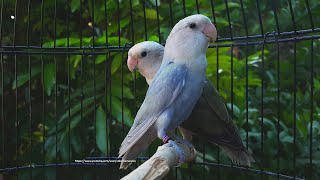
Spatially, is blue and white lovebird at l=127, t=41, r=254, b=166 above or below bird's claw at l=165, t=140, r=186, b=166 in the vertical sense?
above

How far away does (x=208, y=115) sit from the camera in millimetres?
1330

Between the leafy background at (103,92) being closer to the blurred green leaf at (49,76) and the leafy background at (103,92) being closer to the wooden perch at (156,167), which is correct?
the blurred green leaf at (49,76)

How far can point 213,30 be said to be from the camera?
1179mm

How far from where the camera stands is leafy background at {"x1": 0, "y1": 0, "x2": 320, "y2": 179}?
1.92m

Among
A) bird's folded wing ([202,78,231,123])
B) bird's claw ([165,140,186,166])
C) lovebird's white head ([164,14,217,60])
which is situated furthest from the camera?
bird's folded wing ([202,78,231,123])

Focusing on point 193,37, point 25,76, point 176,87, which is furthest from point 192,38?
point 25,76

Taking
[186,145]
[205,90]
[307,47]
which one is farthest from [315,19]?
[186,145]

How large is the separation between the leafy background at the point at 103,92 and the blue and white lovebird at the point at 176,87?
0.56 meters

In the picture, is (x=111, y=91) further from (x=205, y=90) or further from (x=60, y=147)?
(x=205, y=90)

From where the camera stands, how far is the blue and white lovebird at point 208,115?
132cm

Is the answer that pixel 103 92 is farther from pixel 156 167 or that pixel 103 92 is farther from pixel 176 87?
pixel 156 167

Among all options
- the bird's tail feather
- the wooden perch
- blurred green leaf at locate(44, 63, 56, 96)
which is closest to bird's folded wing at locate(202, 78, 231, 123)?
the bird's tail feather

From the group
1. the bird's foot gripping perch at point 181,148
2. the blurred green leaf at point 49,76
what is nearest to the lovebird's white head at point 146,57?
the bird's foot gripping perch at point 181,148

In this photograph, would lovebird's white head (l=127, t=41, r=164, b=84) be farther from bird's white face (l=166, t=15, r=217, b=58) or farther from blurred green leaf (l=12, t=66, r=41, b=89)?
blurred green leaf (l=12, t=66, r=41, b=89)
